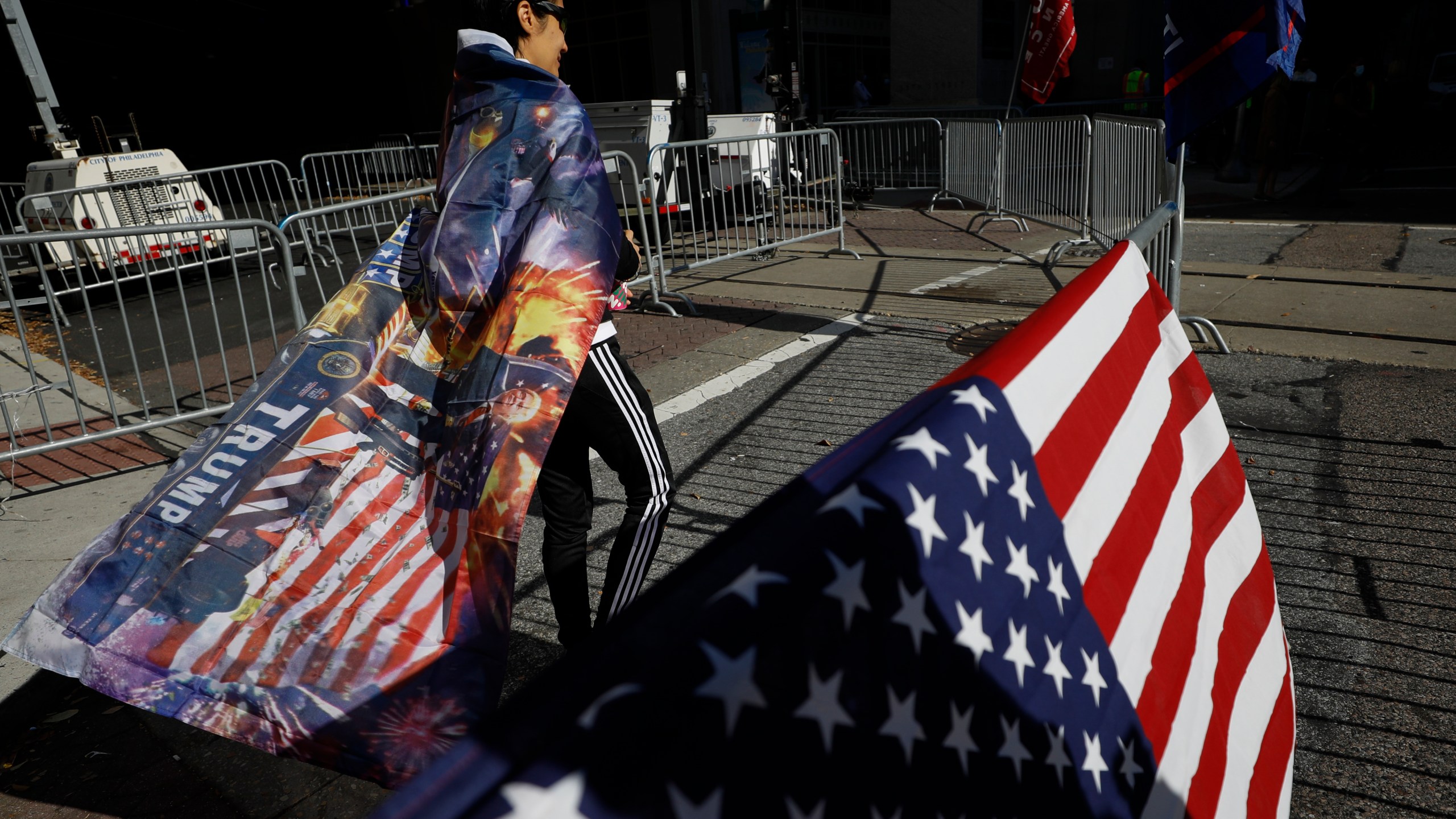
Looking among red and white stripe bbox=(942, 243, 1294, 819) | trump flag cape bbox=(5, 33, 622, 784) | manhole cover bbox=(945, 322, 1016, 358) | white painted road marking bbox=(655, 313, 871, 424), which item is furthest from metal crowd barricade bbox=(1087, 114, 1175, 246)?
trump flag cape bbox=(5, 33, 622, 784)

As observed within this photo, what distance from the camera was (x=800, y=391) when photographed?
602cm

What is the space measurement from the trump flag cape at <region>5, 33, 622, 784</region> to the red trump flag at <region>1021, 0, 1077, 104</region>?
11216 mm

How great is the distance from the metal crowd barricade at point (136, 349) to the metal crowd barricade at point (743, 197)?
12.0ft

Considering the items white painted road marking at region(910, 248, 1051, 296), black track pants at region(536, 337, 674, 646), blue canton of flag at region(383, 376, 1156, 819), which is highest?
blue canton of flag at region(383, 376, 1156, 819)

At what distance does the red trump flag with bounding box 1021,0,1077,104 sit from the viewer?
12.0m

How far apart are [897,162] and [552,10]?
1530 centimetres

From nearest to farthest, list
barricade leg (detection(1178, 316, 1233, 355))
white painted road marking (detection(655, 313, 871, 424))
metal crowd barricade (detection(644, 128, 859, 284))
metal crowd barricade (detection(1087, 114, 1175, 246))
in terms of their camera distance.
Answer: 1. white painted road marking (detection(655, 313, 871, 424))
2. barricade leg (detection(1178, 316, 1233, 355))
3. metal crowd barricade (detection(1087, 114, 1175, 246))
4. metal crowd barricade (detection(644, 128, 859, 284))

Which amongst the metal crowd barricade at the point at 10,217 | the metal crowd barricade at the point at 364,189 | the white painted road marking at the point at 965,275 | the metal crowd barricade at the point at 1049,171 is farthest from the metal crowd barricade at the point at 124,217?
the metal crowd barricade at the point at 1049,171

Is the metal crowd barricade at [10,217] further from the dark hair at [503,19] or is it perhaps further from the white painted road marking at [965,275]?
the dark hair at [503,19]

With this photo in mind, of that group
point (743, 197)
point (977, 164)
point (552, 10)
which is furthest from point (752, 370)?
point (977, 164)

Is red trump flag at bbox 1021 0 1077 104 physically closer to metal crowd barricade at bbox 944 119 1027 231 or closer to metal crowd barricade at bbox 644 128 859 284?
metal crowd barricade at bbox 944 119 1027 231

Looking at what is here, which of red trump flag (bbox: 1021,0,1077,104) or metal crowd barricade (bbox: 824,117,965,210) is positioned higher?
red trump flag (bbox: 1021,0,1077,104)

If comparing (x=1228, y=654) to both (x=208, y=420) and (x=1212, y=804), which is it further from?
(x=208, y=420)

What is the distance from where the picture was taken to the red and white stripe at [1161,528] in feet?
5.35
